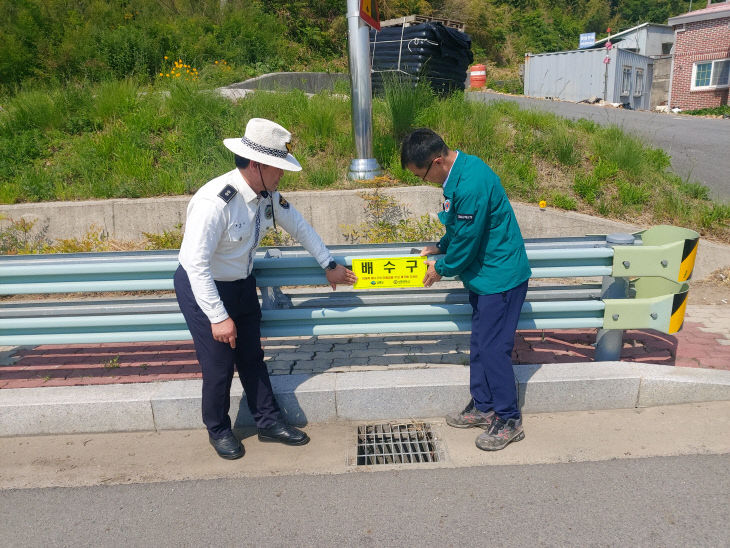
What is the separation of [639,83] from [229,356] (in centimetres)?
3274

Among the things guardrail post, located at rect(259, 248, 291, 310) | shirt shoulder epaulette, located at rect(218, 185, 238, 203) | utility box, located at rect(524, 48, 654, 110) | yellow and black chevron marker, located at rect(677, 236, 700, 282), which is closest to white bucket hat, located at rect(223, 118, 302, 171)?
shirt shoulder epaulette, located at rect(218, 185, 238, 203)

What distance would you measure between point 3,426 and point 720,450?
4.31 m

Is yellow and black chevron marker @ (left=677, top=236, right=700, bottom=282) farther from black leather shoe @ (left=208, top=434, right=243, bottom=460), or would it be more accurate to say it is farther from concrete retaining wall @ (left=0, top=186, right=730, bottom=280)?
concrete retaining wall @ (left=0, top=186, right=730, bottom=280)

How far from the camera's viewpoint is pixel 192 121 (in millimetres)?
8742

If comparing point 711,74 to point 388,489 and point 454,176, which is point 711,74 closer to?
point 454,176

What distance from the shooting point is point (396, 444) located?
3314mm

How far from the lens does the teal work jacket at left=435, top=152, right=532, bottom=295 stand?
9.78ft

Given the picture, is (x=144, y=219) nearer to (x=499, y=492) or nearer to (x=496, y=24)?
(x=499, y=492)

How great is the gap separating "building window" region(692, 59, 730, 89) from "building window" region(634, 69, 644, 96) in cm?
245

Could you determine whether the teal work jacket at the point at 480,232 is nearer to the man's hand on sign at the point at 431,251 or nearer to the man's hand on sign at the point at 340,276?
the man's hand on sign at the point at 431,251

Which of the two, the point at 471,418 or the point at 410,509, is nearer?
the point at 410,509

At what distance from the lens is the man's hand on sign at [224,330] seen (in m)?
2.91

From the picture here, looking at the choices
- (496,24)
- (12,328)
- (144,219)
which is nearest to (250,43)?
(144,219)

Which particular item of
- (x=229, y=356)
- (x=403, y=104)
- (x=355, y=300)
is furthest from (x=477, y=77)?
(x=229, y=356)
